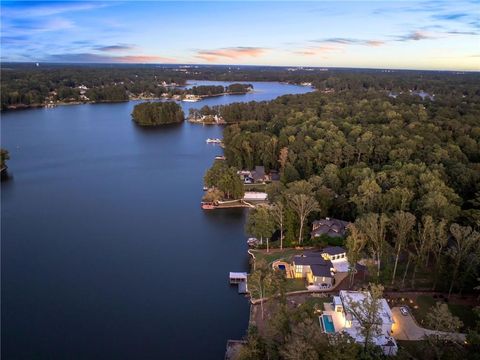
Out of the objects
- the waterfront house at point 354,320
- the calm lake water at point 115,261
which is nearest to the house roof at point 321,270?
the waterfront house at point 354,320

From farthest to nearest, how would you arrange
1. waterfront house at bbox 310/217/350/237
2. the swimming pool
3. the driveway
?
waterfront house at bbox 310/217/350/237 → the swimming pool → the driveway

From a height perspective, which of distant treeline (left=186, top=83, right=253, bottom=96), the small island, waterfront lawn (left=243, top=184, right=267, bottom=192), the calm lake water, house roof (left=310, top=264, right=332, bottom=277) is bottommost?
the calm lake water

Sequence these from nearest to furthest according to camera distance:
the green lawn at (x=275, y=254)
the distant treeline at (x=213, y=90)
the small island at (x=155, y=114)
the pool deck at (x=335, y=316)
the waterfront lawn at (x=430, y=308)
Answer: the pool deck at (x=335, y=316)
the waterfront lawn at (x=430, y=308)
the green lawn at (x=275, y=254)
the small island at (x=155, y=114)
the distant treeline at (x=213, y=90)

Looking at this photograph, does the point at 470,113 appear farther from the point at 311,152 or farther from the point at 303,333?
the point at 303,333

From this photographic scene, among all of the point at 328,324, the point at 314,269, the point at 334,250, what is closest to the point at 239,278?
the point at 314,269

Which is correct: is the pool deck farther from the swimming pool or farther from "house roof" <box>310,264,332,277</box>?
"house roof" <box>310,264,332,277</box>

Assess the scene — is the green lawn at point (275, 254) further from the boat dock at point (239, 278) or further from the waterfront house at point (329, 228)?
the waterfront house at point (329, 228)

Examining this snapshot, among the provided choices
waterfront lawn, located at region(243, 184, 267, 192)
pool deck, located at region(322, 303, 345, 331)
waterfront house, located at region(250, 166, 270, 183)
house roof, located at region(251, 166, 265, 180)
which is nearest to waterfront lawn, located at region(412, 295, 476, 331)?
pool deck, located at region(322, 303, 345, 331)
